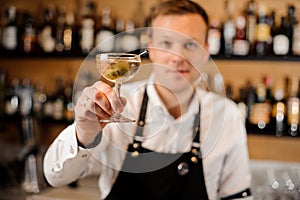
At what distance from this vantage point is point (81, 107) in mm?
890

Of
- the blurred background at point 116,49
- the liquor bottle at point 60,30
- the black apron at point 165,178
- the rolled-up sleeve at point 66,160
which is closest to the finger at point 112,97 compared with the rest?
the rolled-up sleeve at point 66,160

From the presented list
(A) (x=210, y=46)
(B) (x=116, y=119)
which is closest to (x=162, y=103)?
(B) (x=116, y=119)

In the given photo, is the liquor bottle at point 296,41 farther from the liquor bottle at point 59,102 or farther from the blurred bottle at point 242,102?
the liquor bottle at point 59,102

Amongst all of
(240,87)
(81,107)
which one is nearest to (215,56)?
(240,87)

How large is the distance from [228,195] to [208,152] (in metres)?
0.12

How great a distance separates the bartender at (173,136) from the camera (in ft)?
3.75

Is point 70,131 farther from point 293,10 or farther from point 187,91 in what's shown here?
point 293,10

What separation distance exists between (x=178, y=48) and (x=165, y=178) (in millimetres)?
393

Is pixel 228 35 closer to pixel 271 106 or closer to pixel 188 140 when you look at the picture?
pixel 271 106

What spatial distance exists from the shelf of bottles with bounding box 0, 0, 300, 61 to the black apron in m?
0.88

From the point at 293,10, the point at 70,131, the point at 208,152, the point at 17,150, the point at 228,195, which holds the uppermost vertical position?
the point at 293,10

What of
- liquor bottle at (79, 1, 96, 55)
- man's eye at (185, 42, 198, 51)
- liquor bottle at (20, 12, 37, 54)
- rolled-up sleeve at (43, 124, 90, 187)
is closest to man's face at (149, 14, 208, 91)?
man's eye at (185, 42, 198, 51)

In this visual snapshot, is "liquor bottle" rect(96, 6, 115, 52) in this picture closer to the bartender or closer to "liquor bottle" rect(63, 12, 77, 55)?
"liquor bottle" rect(63, 12, 77, 55)

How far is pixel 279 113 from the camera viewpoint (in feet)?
7.08
